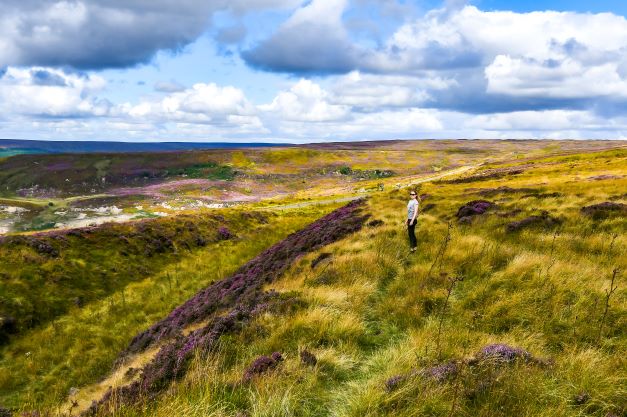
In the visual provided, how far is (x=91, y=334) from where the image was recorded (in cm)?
1836

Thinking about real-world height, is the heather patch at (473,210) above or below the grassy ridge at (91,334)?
A: above

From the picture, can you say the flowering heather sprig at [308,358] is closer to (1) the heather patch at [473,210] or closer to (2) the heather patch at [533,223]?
(2) the heather patch at [533,223]

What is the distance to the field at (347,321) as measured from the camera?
5145mm

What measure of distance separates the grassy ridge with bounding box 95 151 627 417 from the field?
4cm

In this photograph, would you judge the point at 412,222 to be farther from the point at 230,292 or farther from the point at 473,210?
the point at 473,210

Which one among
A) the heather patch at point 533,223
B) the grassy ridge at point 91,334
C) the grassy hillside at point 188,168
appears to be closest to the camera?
the grassy ridge at point 91,334

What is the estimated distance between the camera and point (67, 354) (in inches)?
650

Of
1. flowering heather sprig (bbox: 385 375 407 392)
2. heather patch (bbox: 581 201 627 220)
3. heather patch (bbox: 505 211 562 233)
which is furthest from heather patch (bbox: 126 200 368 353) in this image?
heather patch (bbox: 581 201 627 220)

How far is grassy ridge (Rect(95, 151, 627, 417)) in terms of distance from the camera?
487 centimetres

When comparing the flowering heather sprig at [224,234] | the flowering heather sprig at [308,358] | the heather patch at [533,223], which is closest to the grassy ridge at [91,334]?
the flowering heather sprig at [224,234]

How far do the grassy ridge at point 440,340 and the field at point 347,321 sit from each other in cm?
4

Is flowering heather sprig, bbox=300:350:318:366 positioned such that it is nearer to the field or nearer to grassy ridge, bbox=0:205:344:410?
the field

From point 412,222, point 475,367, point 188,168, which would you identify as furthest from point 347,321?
point 188,168

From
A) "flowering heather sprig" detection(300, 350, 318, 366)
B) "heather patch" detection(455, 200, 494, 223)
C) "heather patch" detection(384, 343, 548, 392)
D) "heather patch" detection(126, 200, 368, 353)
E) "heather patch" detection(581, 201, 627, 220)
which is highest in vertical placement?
"heather patch" detection(581, 201, 627, 220)
